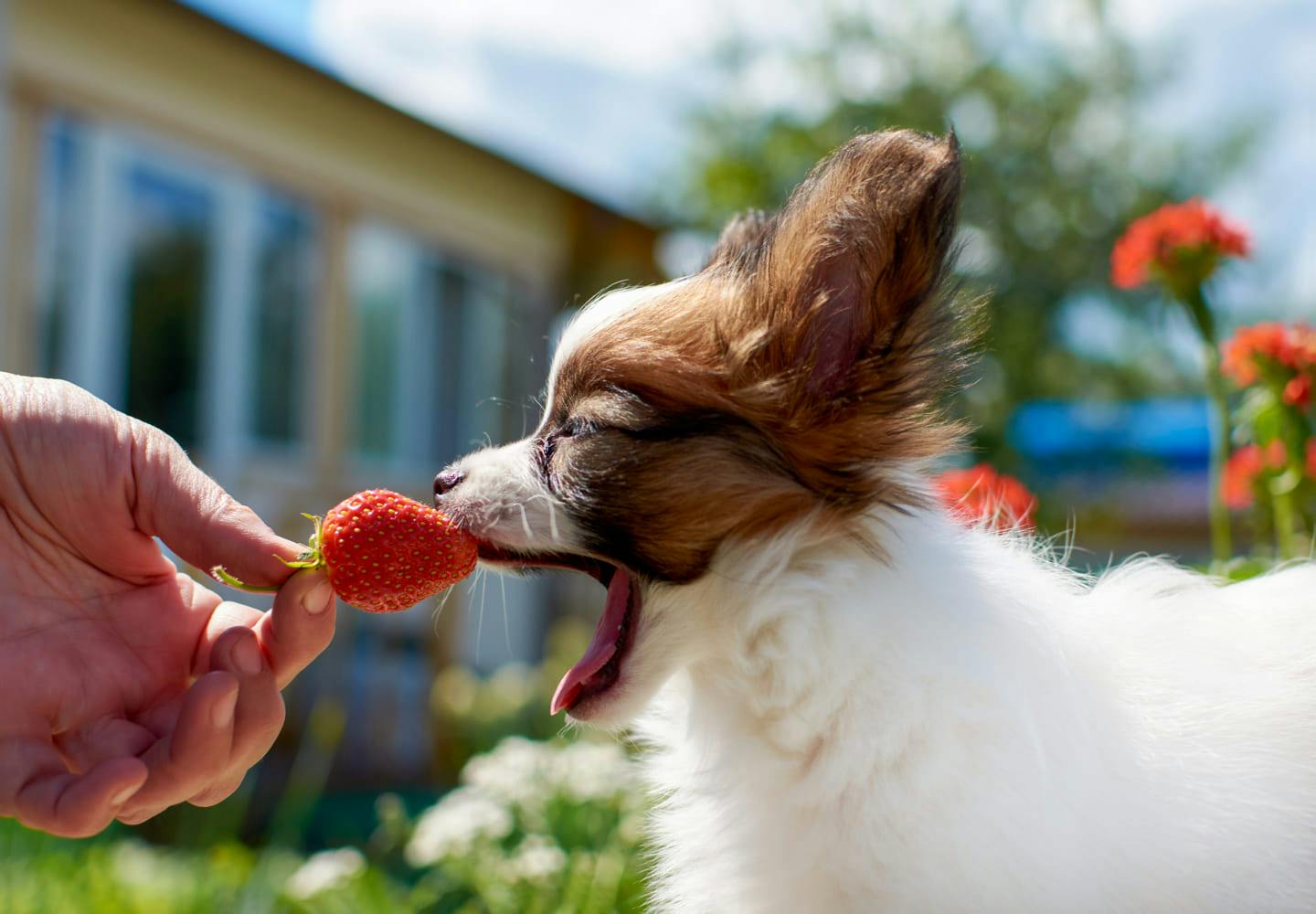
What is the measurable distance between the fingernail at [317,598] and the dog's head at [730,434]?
324mm

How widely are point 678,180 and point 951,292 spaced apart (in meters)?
15.8

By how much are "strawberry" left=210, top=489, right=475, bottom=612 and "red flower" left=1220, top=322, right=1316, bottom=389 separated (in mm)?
2490

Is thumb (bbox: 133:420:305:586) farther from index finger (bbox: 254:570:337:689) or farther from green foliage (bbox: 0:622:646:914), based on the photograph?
green foliage (bbox: 0:622:646:914)

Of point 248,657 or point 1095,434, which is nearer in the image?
point 248,657

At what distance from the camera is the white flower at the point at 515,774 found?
3.60 meters

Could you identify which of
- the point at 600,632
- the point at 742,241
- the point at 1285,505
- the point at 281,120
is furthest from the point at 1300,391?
the point at 281,120

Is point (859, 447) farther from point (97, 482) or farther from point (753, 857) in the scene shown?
point (97, 482)

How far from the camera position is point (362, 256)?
959 centimetres

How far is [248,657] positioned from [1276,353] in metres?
2.89

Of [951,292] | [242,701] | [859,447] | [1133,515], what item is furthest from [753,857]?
[1133,515]

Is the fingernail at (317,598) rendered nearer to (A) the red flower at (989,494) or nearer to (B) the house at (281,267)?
(A) the red flower at (989,494)

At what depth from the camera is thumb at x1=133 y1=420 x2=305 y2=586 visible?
2068mm

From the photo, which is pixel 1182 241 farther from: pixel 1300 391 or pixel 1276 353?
pixel 1300 391

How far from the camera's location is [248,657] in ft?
6.92
